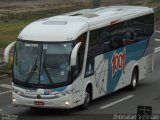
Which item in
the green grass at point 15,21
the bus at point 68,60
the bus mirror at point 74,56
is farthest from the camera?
the green grass at point 15,21

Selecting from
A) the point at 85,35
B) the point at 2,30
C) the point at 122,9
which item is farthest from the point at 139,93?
the point at 2,30

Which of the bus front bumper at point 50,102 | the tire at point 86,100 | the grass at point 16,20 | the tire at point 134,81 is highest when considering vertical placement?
the bus front bumper at point 50,102

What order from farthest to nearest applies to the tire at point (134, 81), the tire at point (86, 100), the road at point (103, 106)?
the tire at point (134, 81)
the tire at point (86, 100)
the road at point (103, 106)

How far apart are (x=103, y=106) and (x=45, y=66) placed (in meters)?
3.12

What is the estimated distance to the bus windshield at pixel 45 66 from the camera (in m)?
18.5

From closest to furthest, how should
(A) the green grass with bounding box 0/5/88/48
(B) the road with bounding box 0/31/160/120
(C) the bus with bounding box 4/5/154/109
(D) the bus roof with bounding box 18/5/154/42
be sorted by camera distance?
1. (C) the bus with bounding box 4/5/154/109
2. (D) the bus roof with bounding box 18/5/154/42
3. (B) the road with bounding box 0/31/160/120
4. (A) the green grass with bounding box 0/5/88/48

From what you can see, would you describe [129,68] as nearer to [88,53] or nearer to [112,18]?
[112,18]

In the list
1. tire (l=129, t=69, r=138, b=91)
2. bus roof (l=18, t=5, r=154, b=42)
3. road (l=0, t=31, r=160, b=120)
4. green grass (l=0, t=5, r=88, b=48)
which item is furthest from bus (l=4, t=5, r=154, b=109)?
green grass (l=0, t=5, r=88, b=48)

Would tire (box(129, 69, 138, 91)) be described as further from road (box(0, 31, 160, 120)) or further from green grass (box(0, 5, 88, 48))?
green grass (box(0, 5, 88, 48))

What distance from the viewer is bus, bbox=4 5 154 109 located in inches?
726

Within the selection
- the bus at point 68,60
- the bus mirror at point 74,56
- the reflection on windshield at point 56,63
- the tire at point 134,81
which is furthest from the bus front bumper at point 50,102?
the tire at point 134,81

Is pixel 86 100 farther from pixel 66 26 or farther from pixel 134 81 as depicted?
pixel 134 81

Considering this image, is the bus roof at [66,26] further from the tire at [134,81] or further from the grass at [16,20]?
the grass at [16,20]

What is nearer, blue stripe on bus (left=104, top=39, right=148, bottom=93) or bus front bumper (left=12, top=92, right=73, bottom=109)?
bus front bumper (left=12, top=92, right=73, bottom=109)
